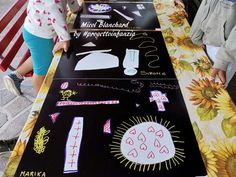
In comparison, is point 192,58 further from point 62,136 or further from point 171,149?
point 62,136

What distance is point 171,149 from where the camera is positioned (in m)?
0.72

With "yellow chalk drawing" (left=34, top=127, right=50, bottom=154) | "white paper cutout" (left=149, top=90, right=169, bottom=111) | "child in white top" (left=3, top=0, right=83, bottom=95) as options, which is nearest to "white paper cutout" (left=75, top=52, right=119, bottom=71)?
"child in white top" (left=3, top=0, right=83, bottom=95)

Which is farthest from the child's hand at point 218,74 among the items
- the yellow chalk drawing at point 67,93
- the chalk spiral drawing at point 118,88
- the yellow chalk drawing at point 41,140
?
the yellow chalk drawing at point 41,140

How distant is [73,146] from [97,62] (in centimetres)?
42

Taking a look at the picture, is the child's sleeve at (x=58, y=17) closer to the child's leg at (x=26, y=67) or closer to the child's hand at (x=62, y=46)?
the child's hand at (x=62, y=46)

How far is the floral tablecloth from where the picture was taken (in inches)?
27.6

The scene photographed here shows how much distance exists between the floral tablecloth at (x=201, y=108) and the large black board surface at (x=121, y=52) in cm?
4

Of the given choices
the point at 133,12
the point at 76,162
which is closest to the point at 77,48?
the point at 133,12

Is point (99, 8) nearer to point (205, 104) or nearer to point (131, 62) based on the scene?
point (131, 62)

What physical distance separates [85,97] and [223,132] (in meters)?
0.44

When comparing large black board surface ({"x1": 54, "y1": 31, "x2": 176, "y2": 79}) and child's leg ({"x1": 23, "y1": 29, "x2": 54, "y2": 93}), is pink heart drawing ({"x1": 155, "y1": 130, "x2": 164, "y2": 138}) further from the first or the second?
child's leg ({"x1": 23, "y1": 29, "x2": 54, "y2": 93})

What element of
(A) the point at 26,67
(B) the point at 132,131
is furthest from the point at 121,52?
(A) the point at 26,67

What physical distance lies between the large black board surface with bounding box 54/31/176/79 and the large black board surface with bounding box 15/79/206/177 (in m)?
0.04

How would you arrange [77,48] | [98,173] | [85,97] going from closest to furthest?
[98,173] → [85,97] → [77,48]
